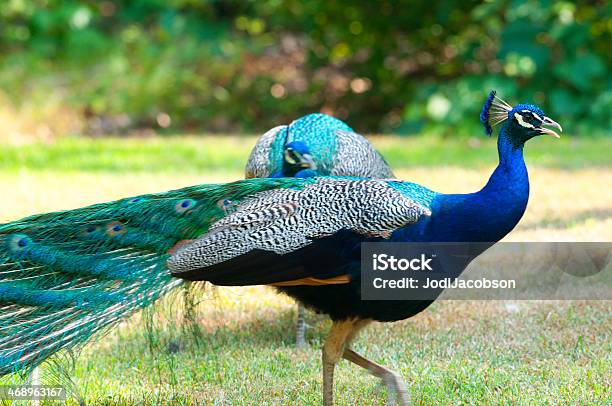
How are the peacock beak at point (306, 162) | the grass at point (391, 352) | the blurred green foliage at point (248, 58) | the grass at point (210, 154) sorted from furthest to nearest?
the blurred green foliage at point (248, 58), the grass at point (210, 154), the peacock beak at point (306, 162), the grass at point (391, 352)

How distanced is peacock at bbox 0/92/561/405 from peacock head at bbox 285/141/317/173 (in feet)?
3.08

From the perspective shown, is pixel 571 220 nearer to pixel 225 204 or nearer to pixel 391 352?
pixel 391 352

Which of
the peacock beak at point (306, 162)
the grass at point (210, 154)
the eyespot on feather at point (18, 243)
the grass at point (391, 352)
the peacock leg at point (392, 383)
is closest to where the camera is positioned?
the eyespot on feather at point (18, 243)

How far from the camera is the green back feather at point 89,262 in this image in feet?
11.2

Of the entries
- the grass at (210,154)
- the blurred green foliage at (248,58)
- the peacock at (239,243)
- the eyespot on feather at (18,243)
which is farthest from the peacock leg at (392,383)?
the blurred green foliage at (248,58)

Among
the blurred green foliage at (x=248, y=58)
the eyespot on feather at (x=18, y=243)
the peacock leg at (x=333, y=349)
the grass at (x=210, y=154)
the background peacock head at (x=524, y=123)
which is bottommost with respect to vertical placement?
the peacock leg at (x=333, y=349)

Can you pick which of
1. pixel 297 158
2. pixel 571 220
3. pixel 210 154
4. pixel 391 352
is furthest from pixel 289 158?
pixel 210 154

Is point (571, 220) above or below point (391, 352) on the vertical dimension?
above

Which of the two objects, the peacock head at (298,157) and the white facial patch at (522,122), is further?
the peacock head at (298,157)

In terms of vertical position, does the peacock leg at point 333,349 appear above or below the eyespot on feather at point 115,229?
below

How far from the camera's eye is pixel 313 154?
4.79 meters

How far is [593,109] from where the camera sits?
10.5m

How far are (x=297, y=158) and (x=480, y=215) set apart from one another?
1389mm

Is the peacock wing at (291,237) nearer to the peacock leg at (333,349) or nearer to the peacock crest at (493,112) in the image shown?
the peacock leg at (333,349)
